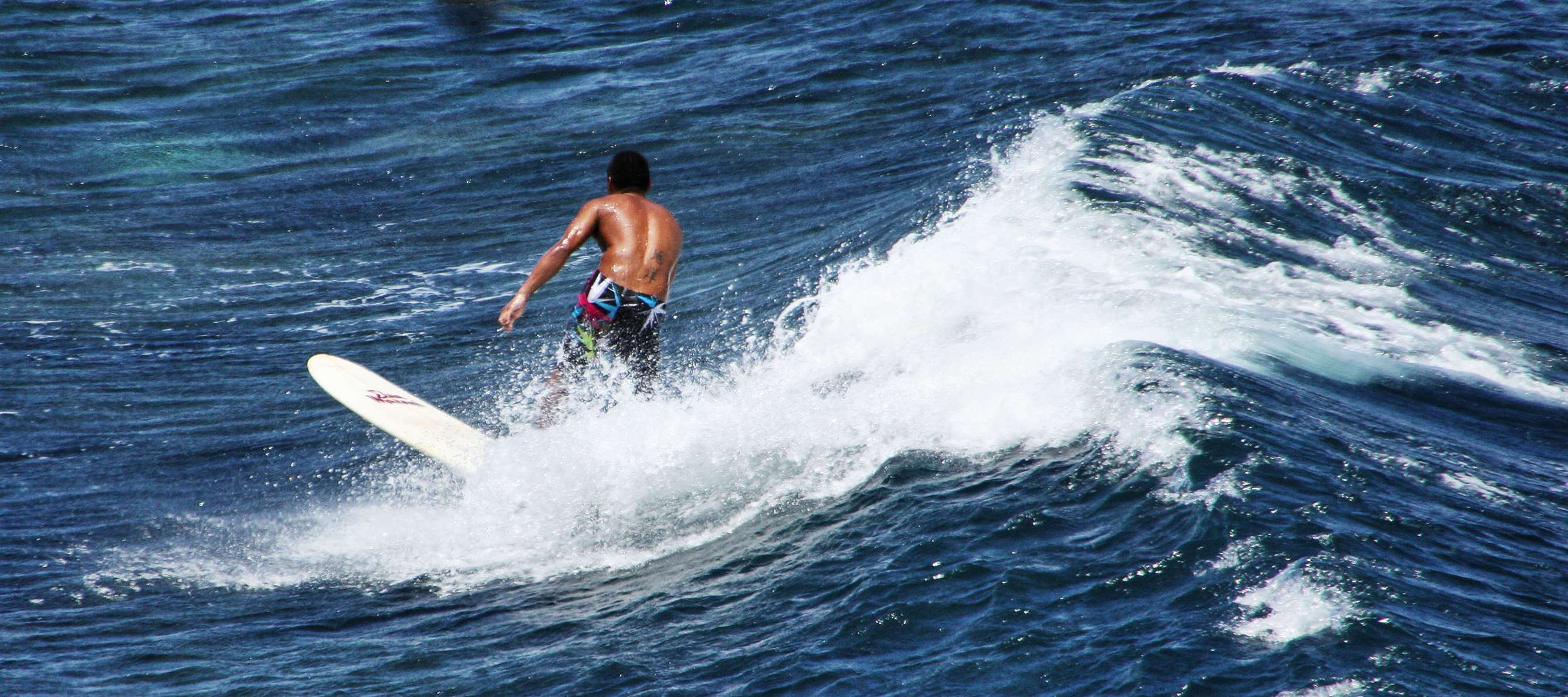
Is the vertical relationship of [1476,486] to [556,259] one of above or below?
below

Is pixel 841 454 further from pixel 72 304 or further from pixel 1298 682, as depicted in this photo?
pixel 72 304

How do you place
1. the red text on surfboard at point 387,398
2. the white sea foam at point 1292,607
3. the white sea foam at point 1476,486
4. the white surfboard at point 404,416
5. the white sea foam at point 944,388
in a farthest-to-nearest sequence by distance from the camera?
the red text on surfboard at point 387,398
the white surfboard at point 404,416
the white sea foam at point 944,388
the white sea foam at point 1476,486
the white sea foam at point 1292,607

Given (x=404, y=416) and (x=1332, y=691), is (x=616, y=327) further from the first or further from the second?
(x=1332, y=691)

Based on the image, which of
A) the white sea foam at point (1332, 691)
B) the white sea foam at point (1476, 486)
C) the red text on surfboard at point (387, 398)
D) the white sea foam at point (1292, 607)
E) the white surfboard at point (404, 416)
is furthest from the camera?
the red text on surfboard at point (387, 398)

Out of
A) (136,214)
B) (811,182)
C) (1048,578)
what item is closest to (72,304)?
(136,214)

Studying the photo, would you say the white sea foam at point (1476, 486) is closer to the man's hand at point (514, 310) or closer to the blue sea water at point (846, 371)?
the blue sea water at point (846, 371)

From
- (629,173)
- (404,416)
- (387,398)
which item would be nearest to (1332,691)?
(629,173)

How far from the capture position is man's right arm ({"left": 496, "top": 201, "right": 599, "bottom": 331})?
6.61 meters

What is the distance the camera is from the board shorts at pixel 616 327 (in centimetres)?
714

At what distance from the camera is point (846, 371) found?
306 inches

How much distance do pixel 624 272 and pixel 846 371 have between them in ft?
4.71

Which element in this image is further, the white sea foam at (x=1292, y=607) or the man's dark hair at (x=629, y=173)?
the man's dark hair at (x=629, y=173)

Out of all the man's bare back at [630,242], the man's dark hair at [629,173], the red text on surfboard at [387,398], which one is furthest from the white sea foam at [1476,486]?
the red text on surfboard at [387,398]

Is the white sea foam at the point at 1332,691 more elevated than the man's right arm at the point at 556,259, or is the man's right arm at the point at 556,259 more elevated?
the man's right arm at the point at 556,259
